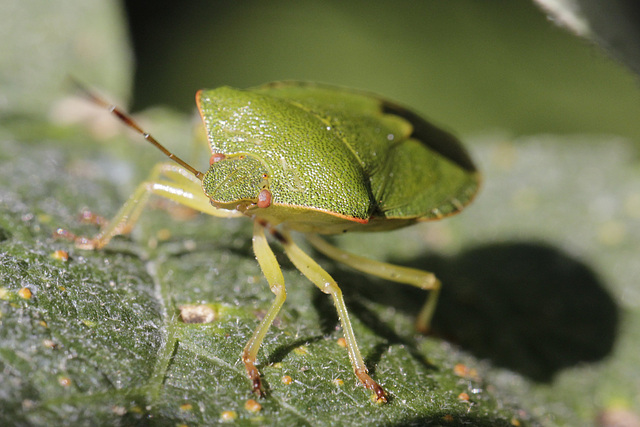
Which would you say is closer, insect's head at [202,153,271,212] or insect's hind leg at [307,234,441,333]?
insect's head at [202,153,271,212]

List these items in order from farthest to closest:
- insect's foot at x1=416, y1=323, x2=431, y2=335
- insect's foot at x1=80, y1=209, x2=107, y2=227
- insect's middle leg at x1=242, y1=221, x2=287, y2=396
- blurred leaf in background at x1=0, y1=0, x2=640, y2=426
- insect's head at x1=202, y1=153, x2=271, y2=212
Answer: insect's foot at x1=416, y1=323, x2=431, y2=335
insect's foot at x1=80, y1=209, x2=107, y2=227
insect's head at x1=202, y1=153, x2=271, y2=212
insect's middle leg at x1=242, y1=221, x2=287, y2=396
blurred leaf in background at x1=0, y1=0, x2=640, y2=426

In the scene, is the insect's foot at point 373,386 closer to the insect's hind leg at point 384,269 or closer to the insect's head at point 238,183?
the insect's hind leg at point 384,269

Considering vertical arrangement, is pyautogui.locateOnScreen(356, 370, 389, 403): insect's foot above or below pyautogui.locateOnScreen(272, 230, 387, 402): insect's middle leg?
below

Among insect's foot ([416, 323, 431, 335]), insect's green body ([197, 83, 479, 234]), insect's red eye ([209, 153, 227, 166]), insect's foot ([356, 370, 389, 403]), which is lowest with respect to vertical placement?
insect's foot ([356, 370, 389, 403])

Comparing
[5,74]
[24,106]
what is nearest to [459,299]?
[24,106]

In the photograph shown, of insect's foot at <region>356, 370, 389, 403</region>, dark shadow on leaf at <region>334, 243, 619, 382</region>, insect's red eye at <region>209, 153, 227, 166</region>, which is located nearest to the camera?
insect's foot at <region>356, 370, 389, 403</region>

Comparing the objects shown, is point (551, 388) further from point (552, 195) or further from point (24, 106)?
point (24, 106)

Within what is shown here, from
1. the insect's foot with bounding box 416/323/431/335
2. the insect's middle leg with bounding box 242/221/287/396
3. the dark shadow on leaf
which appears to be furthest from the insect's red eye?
the insect's foot with bounding box 416/323/431/335

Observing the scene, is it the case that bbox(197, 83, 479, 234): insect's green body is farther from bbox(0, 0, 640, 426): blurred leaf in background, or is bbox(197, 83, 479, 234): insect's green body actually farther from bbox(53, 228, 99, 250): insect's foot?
bbox(53, 228, 99, 250): insect's foot
